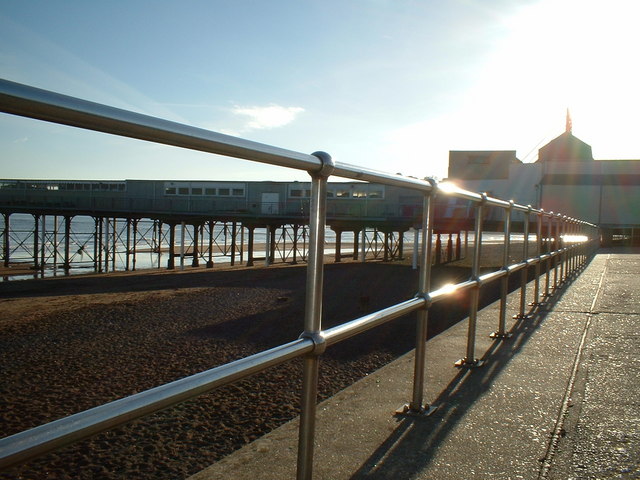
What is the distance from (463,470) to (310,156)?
1.44 metres

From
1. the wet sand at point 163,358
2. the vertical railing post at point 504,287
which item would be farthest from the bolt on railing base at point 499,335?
the wet sand at point 163,358

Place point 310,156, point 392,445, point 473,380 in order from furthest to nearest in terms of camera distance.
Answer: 1. point 473,380
2. point 392,445
3. point 310,156

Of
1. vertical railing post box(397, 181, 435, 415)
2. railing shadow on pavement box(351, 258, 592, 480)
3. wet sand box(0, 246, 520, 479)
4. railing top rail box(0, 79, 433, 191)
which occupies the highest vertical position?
railing top rail box(0, 79, 433, 191)

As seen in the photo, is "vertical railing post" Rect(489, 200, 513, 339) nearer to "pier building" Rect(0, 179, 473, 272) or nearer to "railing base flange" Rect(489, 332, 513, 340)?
"railing base flange" Rect(489, 332, 513, 340)

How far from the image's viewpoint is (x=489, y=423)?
9.24 feet

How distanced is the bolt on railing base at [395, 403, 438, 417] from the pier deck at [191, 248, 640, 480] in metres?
0.04

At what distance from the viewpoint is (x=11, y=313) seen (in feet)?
50.2

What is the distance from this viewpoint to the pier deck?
2.35 meters

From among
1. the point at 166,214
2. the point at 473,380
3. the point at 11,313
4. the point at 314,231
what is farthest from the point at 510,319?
the point at 166,214

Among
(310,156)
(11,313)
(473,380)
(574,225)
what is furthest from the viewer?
(11,313)

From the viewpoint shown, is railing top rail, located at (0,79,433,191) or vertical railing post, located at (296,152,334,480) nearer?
railing top rail, located at (0,79,433,191)

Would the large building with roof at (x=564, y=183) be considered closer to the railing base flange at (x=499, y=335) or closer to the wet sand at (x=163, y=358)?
the wet sand at (x=163, y=358)

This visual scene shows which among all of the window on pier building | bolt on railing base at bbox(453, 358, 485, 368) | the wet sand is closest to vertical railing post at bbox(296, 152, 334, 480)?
bolt on railing base at bbox(453, 358, 485, 368)

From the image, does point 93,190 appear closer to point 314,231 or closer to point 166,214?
point 166,214
